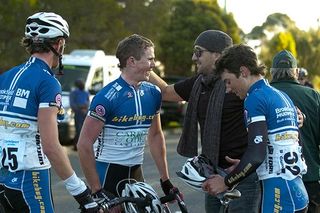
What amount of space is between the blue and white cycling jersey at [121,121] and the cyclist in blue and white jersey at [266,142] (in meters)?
0.90

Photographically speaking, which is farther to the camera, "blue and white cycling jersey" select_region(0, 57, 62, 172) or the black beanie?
the black beanie

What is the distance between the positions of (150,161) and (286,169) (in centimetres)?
1174

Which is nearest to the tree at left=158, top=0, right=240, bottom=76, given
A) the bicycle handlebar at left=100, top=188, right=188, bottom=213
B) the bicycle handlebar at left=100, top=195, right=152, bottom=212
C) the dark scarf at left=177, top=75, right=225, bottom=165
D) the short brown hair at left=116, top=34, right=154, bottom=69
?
the dark scarf at left=177, top=75, right=225, bottom=165

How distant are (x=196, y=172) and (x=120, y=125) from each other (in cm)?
81

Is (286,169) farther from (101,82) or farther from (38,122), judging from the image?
(101,82)

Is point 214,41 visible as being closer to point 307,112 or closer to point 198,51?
point 198,51

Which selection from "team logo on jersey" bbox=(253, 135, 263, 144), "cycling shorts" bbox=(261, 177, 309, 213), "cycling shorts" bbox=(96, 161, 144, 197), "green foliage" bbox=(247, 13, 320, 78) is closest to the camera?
"team logo on jersey" bbox=(253, 135, 263, 144)

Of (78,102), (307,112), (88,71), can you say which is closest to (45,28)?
(307,112)

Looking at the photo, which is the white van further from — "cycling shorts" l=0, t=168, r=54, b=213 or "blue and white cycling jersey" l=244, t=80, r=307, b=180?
"blue and white cycling jersey" l=244, t=80, r=307, b=180

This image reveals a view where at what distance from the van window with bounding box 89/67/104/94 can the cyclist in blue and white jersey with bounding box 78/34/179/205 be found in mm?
14831

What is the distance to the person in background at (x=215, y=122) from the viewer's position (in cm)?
569

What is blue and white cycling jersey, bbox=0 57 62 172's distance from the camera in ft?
14.9

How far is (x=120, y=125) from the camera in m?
5.35

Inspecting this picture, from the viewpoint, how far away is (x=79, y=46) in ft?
98.8
